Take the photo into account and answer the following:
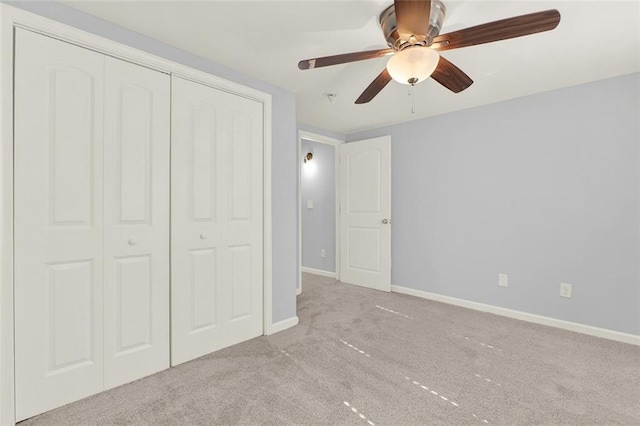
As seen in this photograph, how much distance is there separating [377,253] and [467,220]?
1250 mm

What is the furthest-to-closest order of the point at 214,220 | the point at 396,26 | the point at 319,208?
the point at 319,208 < the point at 214,220 < the point at 396,26

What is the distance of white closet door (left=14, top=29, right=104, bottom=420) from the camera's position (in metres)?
1.65

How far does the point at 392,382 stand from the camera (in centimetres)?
204

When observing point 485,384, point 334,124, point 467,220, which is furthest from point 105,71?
point 467,220

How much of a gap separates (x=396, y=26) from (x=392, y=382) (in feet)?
6.97

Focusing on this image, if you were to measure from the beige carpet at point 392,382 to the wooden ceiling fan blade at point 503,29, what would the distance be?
1.96 metres

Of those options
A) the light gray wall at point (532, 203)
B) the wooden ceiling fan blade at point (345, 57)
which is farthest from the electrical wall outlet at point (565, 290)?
the wooden ceiling fan blade at point (345, 57)

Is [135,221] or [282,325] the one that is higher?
[135,221]

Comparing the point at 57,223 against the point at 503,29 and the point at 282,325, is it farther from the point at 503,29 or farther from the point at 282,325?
the point at 503,29

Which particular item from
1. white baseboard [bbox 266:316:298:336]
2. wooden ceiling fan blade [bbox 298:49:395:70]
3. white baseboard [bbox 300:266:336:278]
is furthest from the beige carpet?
white baseboard [bbox 300:266:336:278]

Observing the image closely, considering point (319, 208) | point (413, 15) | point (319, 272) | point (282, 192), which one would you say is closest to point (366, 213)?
point (319, 208)

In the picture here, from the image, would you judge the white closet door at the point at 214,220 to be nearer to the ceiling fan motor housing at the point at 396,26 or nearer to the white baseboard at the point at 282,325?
the white baseboard at the point at 282,325

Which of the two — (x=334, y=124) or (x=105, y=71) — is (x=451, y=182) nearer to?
(x=334, y=124)

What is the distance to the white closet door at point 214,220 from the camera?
2.25 metres
